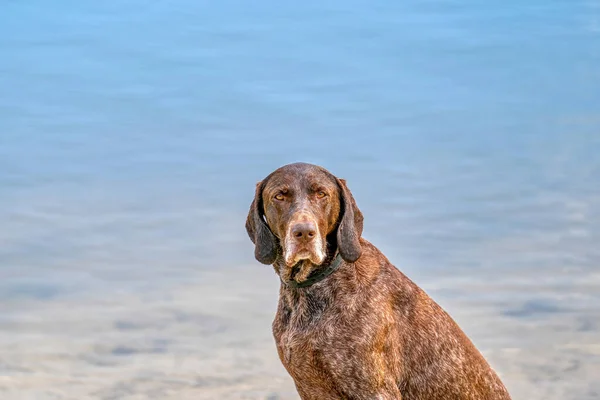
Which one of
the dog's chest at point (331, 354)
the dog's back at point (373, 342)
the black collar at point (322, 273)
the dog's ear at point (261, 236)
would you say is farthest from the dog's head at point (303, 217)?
the dog's chest at point (331, 354)

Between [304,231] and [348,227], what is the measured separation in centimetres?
52

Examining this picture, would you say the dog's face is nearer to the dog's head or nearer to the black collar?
the dog's head

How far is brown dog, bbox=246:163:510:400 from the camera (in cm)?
970

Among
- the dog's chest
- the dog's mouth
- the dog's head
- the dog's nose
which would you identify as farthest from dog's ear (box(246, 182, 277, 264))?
the dog's chest

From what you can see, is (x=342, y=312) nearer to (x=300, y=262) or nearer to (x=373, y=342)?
(x=373, y=342)

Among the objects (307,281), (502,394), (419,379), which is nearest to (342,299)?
(307,281)

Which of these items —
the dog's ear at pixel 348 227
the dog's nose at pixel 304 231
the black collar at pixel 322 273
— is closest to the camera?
the dog's nose at pixel 304 231

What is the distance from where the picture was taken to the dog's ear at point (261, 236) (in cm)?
990

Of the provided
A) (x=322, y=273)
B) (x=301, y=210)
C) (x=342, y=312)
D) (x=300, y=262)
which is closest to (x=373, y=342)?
(x=342, y=312)

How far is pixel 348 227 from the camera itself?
973cm

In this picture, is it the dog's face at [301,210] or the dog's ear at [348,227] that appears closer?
the dog's face at [301,210]

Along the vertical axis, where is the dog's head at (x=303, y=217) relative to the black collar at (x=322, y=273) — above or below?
above

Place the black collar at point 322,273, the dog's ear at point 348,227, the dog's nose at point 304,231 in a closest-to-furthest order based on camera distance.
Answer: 1. the dog's nose at point 304,231
2. the dog's ear at point 348,227
3. the black collar at point 322,273

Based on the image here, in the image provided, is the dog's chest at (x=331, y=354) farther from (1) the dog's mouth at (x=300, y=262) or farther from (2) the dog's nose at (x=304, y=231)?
(2) the dog's nose at (x=304, y=231)
